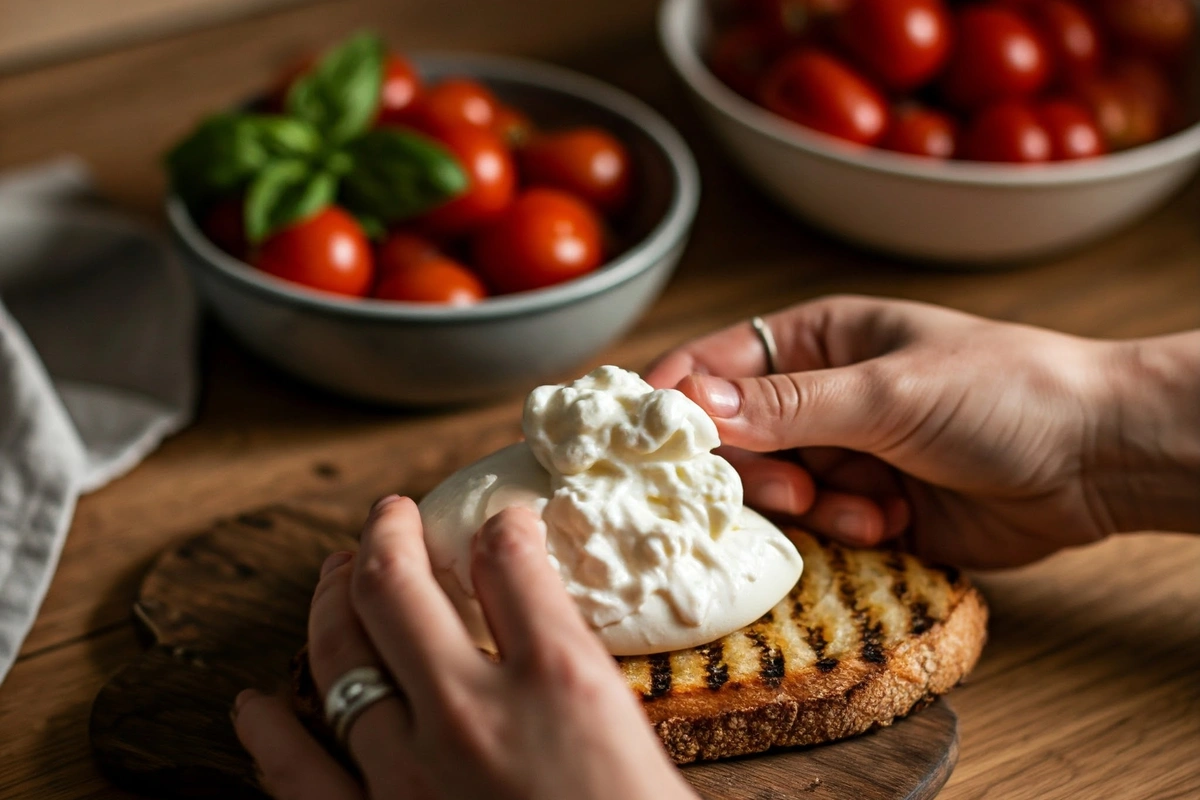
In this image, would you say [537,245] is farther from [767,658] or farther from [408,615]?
[408,615]

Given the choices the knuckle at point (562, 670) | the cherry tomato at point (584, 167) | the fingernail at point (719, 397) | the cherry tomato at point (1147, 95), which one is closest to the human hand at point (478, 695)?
the knuckle at point (562, 670)

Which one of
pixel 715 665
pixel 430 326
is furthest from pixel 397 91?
pixel 715 665

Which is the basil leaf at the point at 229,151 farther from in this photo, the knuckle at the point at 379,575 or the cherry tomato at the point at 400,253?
the knuckle at the point at 379,575

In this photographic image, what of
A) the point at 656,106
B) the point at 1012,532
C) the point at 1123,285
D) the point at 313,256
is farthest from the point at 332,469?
the point at 1123,285

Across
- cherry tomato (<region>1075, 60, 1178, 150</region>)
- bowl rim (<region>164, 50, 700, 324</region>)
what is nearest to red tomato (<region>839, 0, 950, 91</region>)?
cherry tomato (<region>1075, 60, 1178, 150</region>)

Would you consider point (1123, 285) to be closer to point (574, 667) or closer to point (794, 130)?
point (794, 130)
